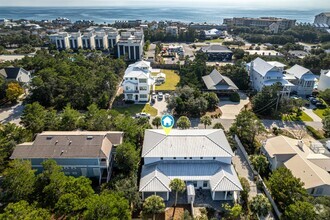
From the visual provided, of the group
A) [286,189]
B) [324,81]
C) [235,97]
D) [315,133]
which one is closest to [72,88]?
[235,97]

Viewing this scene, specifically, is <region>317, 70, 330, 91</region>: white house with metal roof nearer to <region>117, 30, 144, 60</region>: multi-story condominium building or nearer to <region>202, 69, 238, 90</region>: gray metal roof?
<region>202, 69, 238, 90</region>: gray metal roof

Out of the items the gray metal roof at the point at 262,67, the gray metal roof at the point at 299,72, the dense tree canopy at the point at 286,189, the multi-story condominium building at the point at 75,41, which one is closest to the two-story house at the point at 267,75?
the gray metal roof at the point at 262,67

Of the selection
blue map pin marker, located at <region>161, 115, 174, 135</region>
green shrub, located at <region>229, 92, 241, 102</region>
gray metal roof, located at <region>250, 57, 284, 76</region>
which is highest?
gray metal roof, located at <region>250, 57, 284, 76</region>

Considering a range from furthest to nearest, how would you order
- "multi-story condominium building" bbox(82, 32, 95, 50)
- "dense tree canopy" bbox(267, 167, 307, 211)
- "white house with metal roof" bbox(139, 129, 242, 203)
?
"multi-story condominium building" bbox(82, 32, 95, 50) < "white house with metal roof" bbox(139, 129, 242, 203) < "dense tree canopy" bbox(267, 167, 307, 211)

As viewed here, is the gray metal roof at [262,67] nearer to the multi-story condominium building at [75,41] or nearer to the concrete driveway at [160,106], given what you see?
the concrete driveway at [160,106]

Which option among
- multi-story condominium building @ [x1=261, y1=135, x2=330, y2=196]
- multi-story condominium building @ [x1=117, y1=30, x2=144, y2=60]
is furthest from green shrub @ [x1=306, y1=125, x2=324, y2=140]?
multi-story condominium building @ [x1=117, y1=30, x2=144, y2=60]

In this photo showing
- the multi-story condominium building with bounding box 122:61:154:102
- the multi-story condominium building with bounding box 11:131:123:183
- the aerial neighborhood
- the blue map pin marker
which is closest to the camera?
the aerial neighborhood

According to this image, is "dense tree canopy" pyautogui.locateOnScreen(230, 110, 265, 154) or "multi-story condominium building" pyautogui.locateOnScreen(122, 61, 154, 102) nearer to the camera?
"dense tree canopy" pyautogui.locateOnScreen(230, 110, 265, 154)

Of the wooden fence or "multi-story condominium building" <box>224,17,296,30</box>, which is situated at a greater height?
Answer: "multi-story condominium building" <box>224,17,296,30</box>
